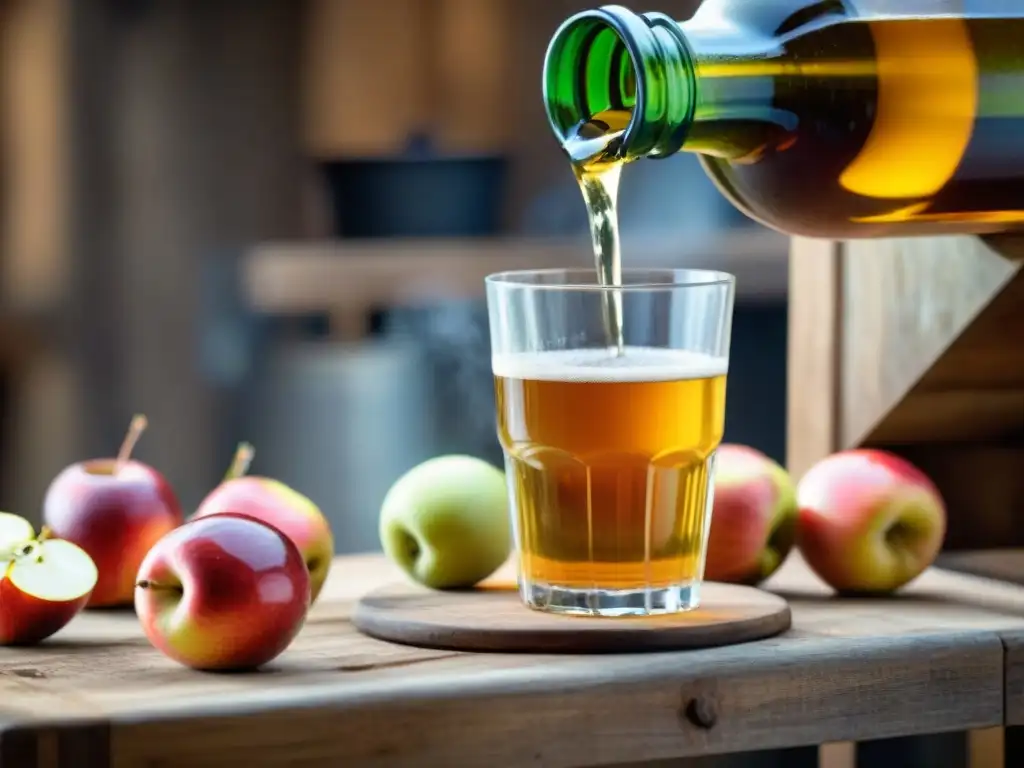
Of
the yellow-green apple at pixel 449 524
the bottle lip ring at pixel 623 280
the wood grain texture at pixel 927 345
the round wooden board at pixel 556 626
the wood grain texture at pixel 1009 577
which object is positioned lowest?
the wood grain texture at pixel 1009 577

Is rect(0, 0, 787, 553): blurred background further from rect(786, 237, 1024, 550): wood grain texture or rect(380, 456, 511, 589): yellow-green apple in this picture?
rect(380, 456, 511, 589): yellow-green apple

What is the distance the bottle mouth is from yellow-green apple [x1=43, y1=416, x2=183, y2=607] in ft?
1.14

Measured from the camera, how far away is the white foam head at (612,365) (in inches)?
35.5

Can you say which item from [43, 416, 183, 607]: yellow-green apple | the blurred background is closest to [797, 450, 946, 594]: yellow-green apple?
[43, 416, 183, 607]: yellow-green apple

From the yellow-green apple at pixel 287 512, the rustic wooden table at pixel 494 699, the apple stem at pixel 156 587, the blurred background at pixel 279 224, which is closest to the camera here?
the rustic wooden table at pixel 494 699

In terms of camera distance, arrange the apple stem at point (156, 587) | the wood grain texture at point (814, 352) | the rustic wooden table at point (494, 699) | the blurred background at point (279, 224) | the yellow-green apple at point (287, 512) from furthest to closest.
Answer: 1. the blurred background at point (279, 224)
2. the wood grain texture at point (814, 352)
3. the yellow-green apple at point (287, 512)
4. the apple stem at point (156, 587)
5. the rustic wooden table at point (494, 699)

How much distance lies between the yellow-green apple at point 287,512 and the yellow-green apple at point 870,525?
0.30 m

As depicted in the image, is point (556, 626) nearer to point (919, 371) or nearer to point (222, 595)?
point (222, 595)

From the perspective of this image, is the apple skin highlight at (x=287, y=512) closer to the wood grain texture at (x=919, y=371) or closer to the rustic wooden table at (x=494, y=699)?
the rustic wooden table at (x=494, y=699)

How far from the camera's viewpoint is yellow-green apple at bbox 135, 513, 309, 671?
2.72ft

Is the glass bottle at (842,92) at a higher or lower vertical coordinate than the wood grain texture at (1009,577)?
higher

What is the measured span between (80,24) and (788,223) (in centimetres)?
163

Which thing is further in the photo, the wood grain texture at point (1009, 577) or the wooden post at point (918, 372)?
the wooden post at point (918, 372)

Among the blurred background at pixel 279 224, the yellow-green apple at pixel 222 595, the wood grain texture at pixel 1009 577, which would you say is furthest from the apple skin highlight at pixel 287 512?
the blurred background at pixel 279 224
